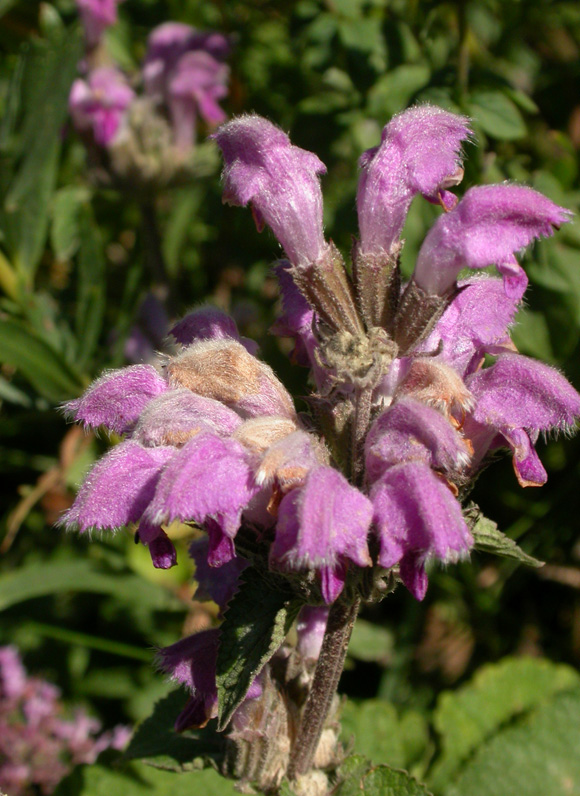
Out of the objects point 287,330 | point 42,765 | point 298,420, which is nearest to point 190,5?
point 287,330

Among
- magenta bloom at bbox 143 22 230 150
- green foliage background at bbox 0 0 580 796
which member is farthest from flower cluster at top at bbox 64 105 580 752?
magenta bloom at bbox 143 22 230 150

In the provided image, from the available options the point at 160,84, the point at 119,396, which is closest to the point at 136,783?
the point at 119,396

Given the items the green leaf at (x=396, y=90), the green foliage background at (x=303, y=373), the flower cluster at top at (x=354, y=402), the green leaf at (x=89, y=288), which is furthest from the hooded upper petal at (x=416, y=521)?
the green leaf at (x=89, y=288)

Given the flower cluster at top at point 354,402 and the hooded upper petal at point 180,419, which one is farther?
the hooded upper petal at point 180,419

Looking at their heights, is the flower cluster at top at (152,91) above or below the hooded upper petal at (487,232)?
below

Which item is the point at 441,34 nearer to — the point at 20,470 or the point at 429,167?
the point at 429,167

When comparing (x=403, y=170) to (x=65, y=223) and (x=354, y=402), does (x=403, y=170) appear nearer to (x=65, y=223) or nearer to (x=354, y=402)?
(x=354, y=402)

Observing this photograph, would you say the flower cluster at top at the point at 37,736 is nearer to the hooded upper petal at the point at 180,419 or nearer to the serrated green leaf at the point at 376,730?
the serrated green leaf at the point at 376,730
